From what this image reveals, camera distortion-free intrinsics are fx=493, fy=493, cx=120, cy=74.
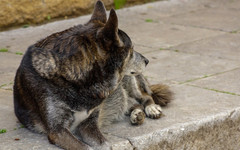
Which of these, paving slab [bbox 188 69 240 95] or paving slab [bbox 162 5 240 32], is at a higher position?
paving slab [bbox 188 69 240 95]

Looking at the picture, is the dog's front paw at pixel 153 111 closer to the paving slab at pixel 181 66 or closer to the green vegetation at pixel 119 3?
the paving slab at pixel 181 66

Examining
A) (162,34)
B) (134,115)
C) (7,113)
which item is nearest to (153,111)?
(134,115)

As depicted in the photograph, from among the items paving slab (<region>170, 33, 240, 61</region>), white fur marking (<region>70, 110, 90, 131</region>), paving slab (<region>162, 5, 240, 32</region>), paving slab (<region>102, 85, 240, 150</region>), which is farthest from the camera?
paving slab (<region>162, 5, 240, 32</region>)

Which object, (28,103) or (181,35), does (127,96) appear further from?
(181,35)

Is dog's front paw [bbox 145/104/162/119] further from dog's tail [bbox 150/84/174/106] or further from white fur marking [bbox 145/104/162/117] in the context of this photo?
dog's tail [bbox 150/84/174/106]

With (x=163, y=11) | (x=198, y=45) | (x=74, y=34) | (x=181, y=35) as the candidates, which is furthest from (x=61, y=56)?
(x=163, y=11)

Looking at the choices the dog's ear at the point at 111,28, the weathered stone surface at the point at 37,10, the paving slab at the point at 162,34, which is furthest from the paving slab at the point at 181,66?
the weathered stone surface at the point at 37,10

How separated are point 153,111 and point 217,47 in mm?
3308

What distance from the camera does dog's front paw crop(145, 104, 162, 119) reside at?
5.00 metres

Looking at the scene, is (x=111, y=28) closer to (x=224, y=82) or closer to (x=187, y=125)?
(x=187, y=125)

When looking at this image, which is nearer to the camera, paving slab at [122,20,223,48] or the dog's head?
the dog's head

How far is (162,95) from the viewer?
17.7 ft

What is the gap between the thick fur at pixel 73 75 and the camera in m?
4.20

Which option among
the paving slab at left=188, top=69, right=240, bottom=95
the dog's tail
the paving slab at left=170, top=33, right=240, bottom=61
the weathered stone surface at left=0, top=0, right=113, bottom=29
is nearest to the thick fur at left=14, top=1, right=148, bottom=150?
the dog's tail
